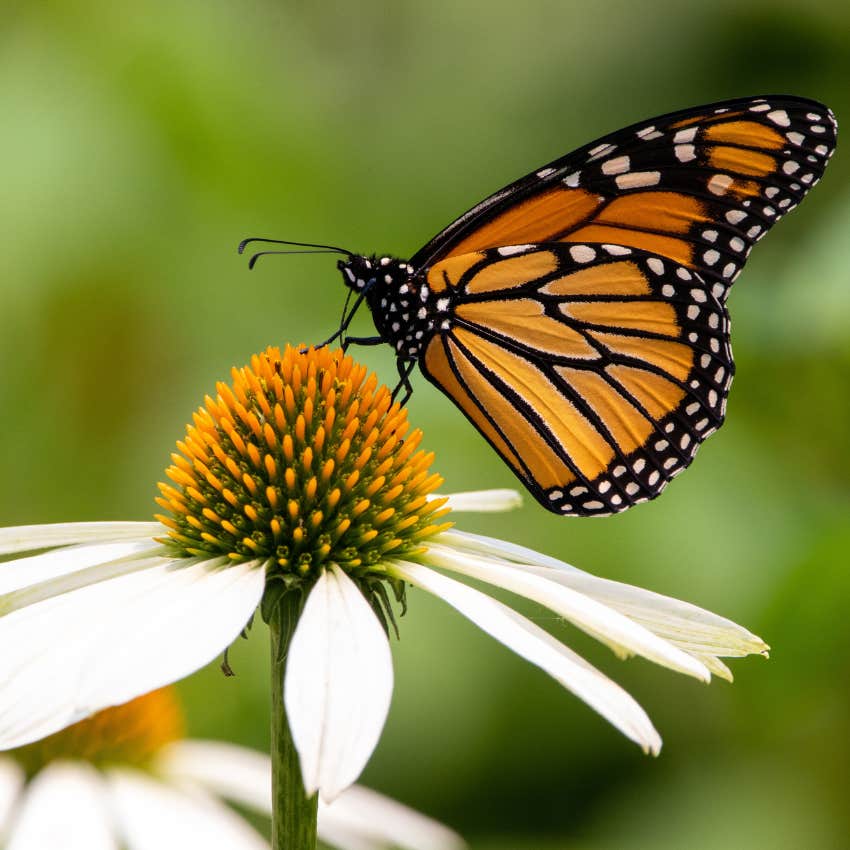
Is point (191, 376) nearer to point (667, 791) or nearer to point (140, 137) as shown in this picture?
point (140, 137)

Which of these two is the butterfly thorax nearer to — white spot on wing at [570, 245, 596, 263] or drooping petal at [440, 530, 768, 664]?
white spot on wing at [570, 245, 596, 263]

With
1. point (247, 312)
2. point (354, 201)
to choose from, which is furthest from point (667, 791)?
point (354, 201)

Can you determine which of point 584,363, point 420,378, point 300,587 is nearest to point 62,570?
point 300,587

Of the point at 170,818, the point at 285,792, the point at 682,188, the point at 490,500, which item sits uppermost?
the point at 682,188

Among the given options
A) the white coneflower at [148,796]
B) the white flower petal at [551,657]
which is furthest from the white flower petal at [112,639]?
the white coneflower at [148,796]

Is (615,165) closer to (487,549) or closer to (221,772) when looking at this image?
(487,549)

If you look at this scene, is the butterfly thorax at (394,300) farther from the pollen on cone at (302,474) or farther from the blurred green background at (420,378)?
the blurred green background at (420,378)
